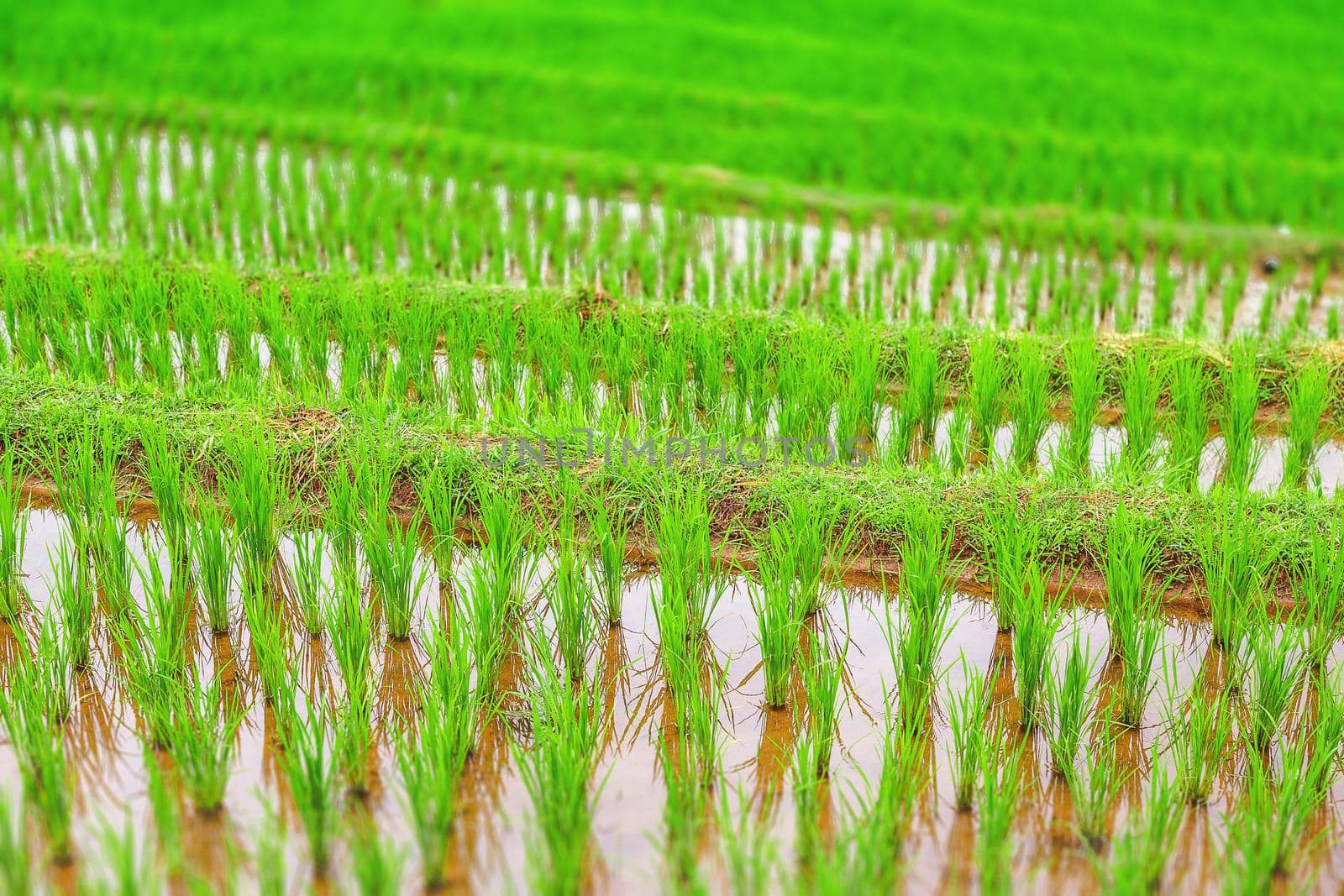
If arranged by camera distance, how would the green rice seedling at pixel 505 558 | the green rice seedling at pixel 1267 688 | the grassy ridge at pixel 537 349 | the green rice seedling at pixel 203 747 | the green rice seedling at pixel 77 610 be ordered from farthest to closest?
the grassy ridge at pixel 537 349 < the green rice seedling at pixel 505 558 < the green rice seedling at pixel 77 610 < the green rice seedling at pixel 1267 688 < the green rice seedling at pixel 203 747

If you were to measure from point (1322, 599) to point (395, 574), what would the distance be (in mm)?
2146

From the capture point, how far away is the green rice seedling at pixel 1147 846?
6.96ft

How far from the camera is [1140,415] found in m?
4.00

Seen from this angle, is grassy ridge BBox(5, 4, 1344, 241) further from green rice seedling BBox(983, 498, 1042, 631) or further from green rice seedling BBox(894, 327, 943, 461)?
green rice seedling BBox(983, 498, 1042, 631)

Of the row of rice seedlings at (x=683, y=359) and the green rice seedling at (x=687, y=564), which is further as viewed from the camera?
the row of rice seedlings at (x=683, y=359)

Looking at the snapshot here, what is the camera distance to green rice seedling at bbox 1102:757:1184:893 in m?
2.12

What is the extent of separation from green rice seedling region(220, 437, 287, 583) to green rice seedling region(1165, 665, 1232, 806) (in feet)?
6.79

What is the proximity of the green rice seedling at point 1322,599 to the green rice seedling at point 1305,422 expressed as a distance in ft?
2.56

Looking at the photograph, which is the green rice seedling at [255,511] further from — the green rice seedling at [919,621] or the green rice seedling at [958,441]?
the green rice seedling at [958,441]

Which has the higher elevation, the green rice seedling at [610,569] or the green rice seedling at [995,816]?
the green rice seedling at [610,569]

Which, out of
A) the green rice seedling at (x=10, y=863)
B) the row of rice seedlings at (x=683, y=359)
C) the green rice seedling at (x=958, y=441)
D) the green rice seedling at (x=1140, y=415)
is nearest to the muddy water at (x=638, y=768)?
the green rice seedling at (x=10, y=863)

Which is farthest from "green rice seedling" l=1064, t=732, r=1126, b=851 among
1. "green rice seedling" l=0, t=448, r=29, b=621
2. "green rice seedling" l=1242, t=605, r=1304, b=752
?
"green rice seedling" l=0, t=448, r=29, b=621

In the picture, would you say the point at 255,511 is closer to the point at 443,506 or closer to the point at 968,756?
the point at 443,506

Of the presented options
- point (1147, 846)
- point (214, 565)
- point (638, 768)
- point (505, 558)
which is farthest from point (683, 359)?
point (1147, 846)
